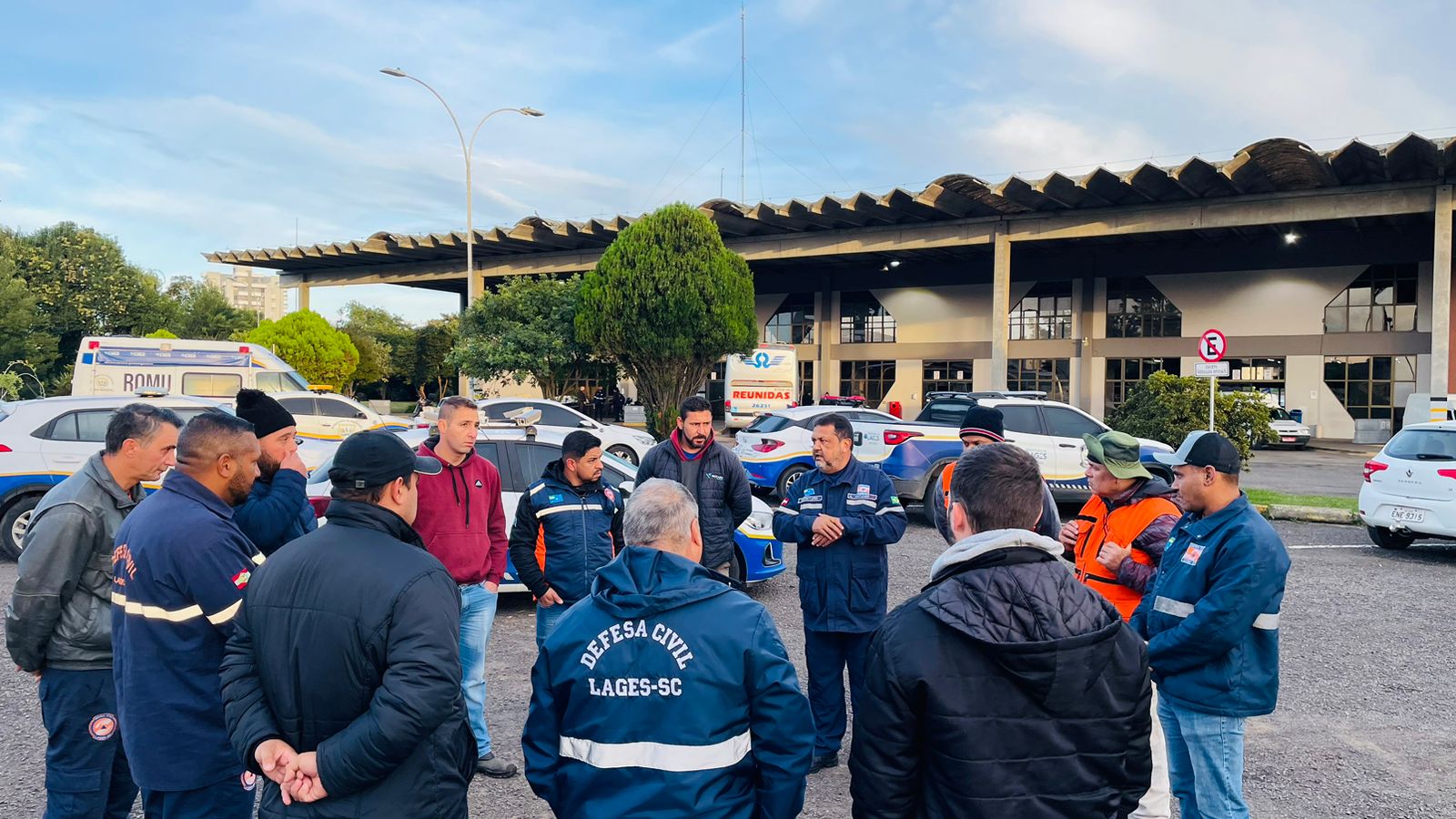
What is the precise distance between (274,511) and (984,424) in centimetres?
376

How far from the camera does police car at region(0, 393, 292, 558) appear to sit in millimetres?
8953

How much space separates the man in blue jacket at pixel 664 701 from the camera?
6.90 ft

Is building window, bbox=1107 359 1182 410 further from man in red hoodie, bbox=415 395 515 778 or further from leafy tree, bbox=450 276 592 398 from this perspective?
man in red hoodie, bbox=415 395 515 778

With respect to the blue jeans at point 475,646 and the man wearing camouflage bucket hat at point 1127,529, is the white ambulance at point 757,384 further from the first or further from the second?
the man wearing camouflage bucket hat at point 1127,529

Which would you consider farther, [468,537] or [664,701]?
[468,537]

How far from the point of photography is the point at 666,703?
6.91 feet

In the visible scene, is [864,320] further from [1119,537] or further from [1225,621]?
[1225,621]

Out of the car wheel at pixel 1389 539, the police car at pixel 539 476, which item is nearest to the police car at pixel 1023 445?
the car wheel at pixel 1389 539

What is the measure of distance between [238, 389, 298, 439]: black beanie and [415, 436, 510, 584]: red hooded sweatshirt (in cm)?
89

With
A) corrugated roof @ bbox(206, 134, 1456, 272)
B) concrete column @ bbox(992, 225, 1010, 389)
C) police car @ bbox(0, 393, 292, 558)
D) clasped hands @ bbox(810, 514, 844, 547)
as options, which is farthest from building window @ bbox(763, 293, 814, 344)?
clasped hands @ bbox(810, 514, 844, 547)

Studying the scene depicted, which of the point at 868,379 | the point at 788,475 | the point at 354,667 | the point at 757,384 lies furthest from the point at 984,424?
the point at 868,379

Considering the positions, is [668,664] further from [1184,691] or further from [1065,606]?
[1184,691]

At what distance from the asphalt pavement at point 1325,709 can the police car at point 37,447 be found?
1.80ft

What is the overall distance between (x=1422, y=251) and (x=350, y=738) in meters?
37.6
